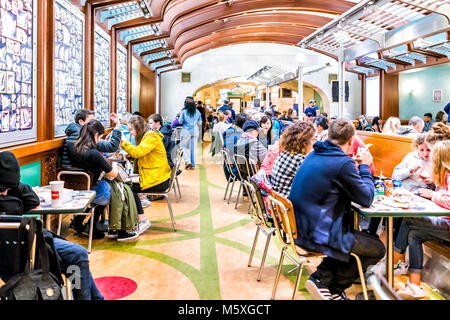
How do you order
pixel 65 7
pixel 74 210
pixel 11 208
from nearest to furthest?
pixel 11 208
pixel 74 210
pixel 65 7

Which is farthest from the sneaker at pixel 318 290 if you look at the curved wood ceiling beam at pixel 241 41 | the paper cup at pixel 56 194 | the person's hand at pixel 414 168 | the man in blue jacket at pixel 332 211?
the curved wood ceiling beam at pixel 241 41

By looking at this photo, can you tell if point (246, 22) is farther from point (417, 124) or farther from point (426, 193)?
point (426, 193)

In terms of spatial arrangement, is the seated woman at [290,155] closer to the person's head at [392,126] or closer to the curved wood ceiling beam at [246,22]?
the person's head at [392,126]

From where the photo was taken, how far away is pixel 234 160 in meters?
6.12

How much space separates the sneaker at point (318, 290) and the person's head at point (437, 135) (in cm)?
172

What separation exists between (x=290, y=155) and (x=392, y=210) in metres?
1.03

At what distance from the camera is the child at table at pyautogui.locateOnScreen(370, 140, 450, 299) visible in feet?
10.7

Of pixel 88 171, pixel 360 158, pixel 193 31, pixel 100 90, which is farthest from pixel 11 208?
pixel 193 31

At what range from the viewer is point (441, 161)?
3.29 m

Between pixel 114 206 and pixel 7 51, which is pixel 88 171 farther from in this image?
pixel 7 51

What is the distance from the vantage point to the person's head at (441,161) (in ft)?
10.7

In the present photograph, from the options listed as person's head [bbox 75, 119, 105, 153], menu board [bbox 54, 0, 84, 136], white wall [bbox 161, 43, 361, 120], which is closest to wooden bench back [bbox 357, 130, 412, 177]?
person's head [bbox 75, 119, 105, 153]

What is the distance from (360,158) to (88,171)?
2.85 m

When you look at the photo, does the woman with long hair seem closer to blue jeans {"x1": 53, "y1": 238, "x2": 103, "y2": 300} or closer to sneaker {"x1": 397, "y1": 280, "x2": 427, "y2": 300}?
blue jeans {"x1": 53, "y1": 238, "x2": 103, "y2": 300}
